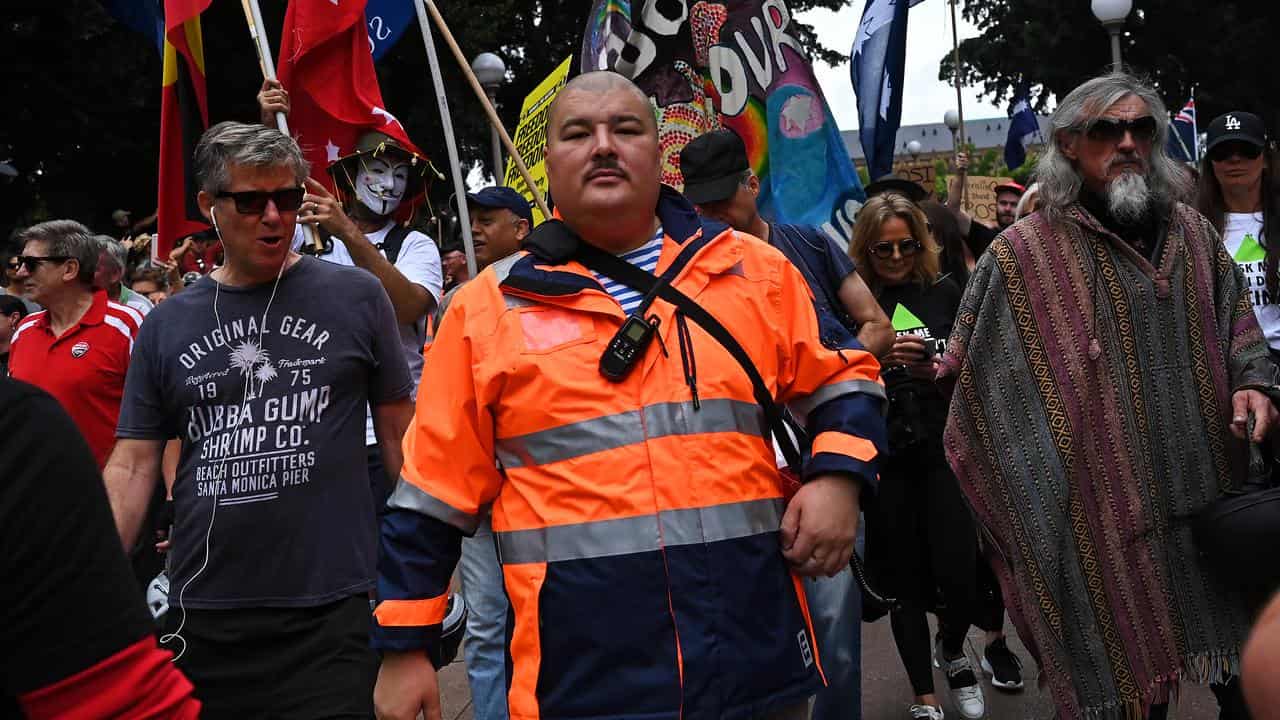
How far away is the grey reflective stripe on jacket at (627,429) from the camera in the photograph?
241 cm

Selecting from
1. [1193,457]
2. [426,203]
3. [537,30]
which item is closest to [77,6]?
[537,30]

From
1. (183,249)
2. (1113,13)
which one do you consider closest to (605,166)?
(183,249)

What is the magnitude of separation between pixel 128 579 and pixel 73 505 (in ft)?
0.43

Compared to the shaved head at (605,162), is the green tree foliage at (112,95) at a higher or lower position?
higher

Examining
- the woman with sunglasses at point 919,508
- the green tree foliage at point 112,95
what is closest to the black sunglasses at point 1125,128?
the woman with sunglasses at point 919,508

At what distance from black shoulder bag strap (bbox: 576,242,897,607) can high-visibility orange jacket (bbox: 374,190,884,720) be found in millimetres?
24

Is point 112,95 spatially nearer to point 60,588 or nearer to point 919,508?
point 919,508

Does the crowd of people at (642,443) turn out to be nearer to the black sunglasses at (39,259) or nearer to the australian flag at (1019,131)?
the black sunglasses at (39,259)

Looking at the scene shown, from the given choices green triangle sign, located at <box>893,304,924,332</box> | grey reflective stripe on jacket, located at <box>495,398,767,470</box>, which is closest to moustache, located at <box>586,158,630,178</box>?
grey reflective stripe on jacket, located at <box>495,398,767,470</box>

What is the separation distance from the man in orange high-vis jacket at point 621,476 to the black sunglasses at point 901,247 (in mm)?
2684

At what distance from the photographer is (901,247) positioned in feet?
17.3

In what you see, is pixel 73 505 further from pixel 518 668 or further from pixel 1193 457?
pixel 1193 457

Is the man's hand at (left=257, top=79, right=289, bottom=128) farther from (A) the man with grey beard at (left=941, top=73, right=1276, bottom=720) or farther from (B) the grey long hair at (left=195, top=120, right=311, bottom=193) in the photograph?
(A) the man with grey beard at (left=941, top=73, right=1276, bottom=720)

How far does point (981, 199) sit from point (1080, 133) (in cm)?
899
